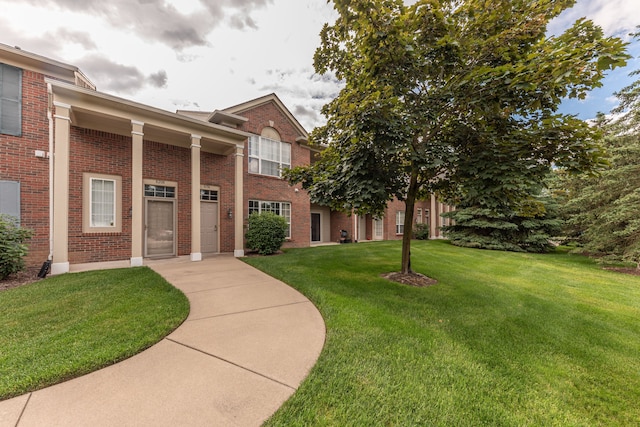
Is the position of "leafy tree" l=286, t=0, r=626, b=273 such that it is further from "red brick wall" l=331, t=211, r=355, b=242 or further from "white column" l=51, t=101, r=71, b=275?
"red brick wall" l=331, t=211, r=355, b=242

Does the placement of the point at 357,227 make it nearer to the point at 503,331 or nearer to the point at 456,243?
the point at 456,243

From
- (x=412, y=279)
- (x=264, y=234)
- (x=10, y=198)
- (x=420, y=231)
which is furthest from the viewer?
(x=420, y=231)

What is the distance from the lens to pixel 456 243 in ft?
48.8

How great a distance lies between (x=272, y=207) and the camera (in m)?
11.8

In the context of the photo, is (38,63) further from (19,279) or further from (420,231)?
(420,231)

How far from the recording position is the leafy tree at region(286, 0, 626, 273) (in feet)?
12.3

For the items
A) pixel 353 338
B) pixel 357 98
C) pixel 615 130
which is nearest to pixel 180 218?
pixel 357 98

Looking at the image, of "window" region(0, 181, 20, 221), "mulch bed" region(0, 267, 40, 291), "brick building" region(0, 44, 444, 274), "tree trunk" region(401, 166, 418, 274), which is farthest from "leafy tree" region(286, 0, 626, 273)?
"window" region(0, 181, 20, 221)

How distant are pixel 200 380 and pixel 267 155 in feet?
33.6

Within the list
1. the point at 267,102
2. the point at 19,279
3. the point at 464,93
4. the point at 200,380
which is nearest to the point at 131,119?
the point at 19,279

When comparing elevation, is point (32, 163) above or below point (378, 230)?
above

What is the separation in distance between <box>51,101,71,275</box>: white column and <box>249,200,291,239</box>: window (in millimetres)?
5813

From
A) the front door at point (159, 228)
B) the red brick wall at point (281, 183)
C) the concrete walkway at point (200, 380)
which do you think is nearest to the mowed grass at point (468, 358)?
the concrete walkway at point (200, 380)

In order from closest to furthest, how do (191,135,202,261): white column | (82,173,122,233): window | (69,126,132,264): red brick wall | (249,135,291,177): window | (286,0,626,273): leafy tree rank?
1. (286,0,626,273): leafy tree
2. (69,126,132,264): red brick wall
3. (82,173,122,233): window
4. (191,135,202,261): white column
5. (249,135,291,177): window
